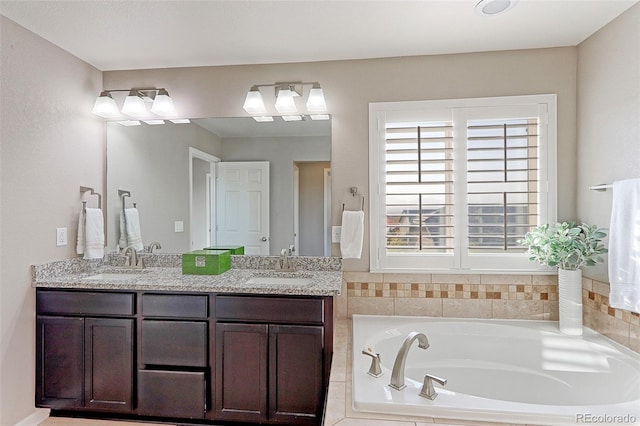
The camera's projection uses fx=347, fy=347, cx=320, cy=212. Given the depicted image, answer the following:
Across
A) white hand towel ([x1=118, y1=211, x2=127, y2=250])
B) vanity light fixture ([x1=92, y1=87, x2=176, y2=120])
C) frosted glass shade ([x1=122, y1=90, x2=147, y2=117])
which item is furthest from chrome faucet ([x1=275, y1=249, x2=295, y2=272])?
frosted glass shade ([x1=122, y1=90, x2=147, y2=117])

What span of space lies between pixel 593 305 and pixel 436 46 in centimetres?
187

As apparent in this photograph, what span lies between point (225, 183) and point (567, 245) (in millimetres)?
2266

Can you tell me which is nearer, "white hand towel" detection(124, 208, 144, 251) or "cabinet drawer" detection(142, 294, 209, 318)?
"cabinet drawer" detection(142, 294, 209, 318)

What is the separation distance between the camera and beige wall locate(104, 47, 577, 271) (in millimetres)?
2279

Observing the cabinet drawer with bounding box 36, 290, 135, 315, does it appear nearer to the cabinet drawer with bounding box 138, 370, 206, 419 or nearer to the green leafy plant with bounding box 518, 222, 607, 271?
the cabinet drawer with bounding box 138, 370, 206, 419

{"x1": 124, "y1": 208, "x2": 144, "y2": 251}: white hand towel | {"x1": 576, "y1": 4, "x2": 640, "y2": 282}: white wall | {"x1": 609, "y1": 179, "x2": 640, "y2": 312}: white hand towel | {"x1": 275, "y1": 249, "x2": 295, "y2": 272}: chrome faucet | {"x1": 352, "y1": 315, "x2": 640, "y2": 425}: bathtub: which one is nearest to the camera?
{"x1": 352, "y1": 315, "x2": 640, "y2": 425}: bathtub

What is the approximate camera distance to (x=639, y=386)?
5.27 ft

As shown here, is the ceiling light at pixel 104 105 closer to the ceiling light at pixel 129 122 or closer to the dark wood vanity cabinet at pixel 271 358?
the ceiling light at pixel 129 122

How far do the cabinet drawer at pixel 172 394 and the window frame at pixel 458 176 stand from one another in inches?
51.9

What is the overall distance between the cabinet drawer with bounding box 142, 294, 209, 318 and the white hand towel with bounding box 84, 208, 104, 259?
25.5 inches

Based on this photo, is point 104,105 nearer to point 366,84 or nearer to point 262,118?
point 262,118

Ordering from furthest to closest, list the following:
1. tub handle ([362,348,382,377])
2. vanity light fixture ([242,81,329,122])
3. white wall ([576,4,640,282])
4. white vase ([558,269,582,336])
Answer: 1. vanity light fixture ([242,81,329,122])
2. white vase ([558,269,582,336])
3. white wall ([576,4,640,282])
4. tub handle ([362,348,382,377])

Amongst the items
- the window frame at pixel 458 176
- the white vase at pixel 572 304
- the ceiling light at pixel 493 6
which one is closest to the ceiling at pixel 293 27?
the ceiling light at pixel 493 6

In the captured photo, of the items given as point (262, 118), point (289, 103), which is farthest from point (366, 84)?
point (262, 118)
